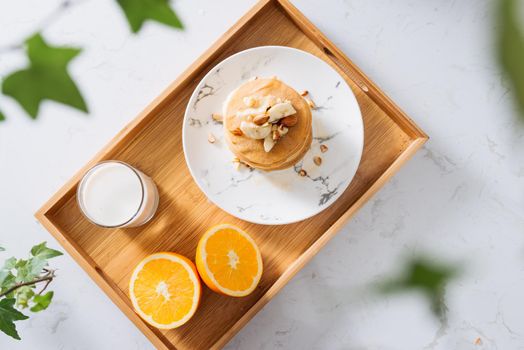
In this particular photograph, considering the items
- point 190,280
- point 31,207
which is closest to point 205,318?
point 190,280

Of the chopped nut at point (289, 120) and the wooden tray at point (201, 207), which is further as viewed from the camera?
the wooden tray at point (201, 207)

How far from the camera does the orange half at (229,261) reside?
Result: 1185mm

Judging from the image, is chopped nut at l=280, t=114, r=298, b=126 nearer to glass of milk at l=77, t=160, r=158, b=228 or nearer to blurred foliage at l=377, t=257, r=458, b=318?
glass of milk at l=77, t=160, r=158, b=228

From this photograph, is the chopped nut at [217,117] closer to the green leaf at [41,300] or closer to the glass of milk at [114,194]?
the glass of milk at [114,194]

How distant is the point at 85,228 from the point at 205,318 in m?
0.38

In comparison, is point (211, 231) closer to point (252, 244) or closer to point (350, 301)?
point (252, 244)

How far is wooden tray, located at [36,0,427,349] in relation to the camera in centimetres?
128

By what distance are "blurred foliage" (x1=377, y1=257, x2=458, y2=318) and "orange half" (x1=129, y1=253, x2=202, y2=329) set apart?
56 centimetres

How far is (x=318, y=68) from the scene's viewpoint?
1.22 metres

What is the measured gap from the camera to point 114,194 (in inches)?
49.9

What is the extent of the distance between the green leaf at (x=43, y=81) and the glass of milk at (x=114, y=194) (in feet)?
3.06

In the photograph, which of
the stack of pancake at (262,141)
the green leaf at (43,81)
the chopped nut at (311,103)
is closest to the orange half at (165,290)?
the stack of pancake at (262,141)

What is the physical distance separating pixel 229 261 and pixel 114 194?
34 centimetres

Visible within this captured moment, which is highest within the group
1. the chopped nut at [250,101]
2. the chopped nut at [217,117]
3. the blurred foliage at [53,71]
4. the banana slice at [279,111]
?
the chopped nut at [217,117]
